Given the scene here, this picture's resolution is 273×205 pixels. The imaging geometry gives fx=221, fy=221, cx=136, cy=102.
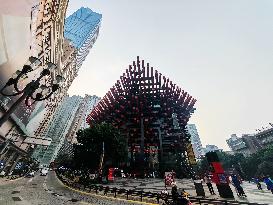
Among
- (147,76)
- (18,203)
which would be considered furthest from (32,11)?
(147,76)

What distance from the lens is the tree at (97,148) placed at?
3406cm

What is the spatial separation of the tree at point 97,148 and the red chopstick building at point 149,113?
11.0 m

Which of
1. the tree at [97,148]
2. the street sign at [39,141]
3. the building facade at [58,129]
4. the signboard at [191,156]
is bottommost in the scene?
the street sign at [39,141]

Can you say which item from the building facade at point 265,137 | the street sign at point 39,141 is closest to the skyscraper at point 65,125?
the building facade at point 265,137

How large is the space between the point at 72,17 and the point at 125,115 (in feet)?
320

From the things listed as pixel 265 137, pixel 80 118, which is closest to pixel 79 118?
pixel 80 118

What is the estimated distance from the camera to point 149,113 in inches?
1970

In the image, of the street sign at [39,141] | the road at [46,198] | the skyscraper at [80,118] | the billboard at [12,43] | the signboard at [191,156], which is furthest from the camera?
the skyscraper at [80,118]

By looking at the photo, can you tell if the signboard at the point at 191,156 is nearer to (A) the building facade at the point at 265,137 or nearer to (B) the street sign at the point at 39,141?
(B) the street sign at the point at 39,141

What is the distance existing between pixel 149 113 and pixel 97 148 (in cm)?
1868

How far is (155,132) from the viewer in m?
52.3

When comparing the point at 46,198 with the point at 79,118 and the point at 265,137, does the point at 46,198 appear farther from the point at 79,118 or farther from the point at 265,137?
the point at 79,118

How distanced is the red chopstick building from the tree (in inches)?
434

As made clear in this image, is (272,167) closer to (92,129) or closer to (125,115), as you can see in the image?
(125,115)
